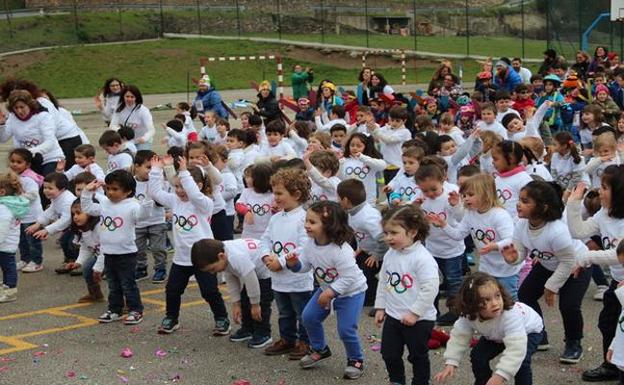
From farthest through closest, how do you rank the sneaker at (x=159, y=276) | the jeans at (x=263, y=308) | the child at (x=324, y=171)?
the sneaker at (x=159, y=276) → the child at (x=324, y=171) → the jeans at (x=263, y=308)

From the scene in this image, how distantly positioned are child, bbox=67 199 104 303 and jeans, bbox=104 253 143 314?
1.46 ft

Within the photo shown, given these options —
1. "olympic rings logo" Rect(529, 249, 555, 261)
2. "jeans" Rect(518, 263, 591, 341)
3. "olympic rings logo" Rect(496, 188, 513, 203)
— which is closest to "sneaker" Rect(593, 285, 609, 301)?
"olympic rings logo" Rect(496, 188, 513, 203)

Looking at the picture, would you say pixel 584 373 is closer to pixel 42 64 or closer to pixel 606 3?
pixel 606 3

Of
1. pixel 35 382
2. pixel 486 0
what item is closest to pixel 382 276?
pixel 35 382

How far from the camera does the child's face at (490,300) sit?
545 centimetres

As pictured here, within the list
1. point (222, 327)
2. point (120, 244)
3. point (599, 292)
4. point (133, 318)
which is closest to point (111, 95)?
point (120, 244)

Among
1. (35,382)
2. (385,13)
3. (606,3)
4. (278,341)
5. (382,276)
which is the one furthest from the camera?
(385,13)

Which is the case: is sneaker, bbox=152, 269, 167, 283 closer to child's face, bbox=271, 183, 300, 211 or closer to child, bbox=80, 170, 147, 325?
child, bbox=80, 170, 147, 325

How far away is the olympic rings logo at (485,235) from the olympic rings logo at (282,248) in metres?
1.42

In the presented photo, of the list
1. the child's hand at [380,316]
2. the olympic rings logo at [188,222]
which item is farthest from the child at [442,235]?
the child's hand at [380,316]

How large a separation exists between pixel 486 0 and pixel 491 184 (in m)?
77.0

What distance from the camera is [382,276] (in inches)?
251

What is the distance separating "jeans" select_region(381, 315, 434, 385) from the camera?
6.22m

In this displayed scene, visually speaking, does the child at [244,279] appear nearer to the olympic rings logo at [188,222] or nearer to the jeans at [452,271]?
the olympic rings logo at [188,222]
